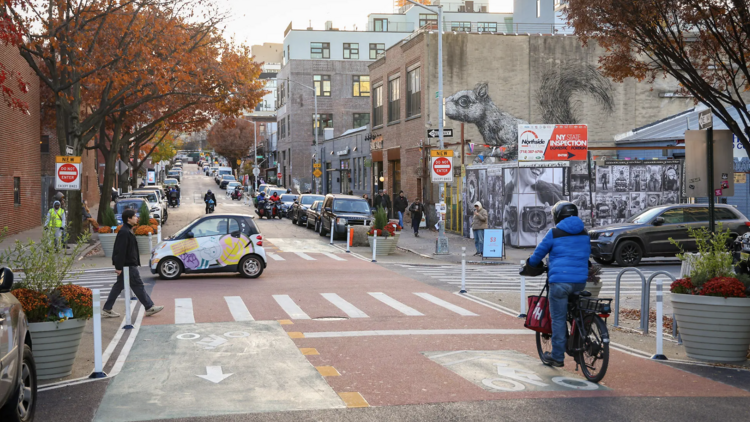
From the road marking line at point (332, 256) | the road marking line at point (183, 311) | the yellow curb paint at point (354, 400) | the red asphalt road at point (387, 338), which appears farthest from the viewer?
the road marking line at point (332, 256)

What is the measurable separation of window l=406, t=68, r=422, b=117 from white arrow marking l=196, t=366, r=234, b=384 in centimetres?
3216

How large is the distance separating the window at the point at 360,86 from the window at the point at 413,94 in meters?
36.2

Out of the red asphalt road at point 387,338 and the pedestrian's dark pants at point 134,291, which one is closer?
the red asphalt road at point 387,338

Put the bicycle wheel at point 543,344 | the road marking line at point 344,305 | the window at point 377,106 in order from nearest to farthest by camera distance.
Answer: the bicycle wheel at point 543,344, the road marking line at point 344,305, the window at point 377,106

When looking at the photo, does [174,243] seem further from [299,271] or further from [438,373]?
[438,373]

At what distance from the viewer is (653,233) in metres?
22.9

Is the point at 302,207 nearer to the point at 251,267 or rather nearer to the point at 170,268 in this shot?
the point at 251,267

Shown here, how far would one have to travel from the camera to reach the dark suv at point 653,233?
74.9 ft

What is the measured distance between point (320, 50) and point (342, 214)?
5018 centimetres

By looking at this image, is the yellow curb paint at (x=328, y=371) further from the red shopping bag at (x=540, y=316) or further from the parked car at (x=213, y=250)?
the parked car at (x=213, y=250)

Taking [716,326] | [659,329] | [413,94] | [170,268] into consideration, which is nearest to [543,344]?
[659,329]

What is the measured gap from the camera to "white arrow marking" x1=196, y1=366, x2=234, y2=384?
8680mm

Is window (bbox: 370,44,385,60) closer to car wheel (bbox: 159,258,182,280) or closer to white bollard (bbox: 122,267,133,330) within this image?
car wheel (bbox: 159,258,182,280)

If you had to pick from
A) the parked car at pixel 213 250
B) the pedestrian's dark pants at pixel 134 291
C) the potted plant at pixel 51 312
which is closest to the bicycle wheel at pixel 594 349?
the potted plant at pixel 51 312
